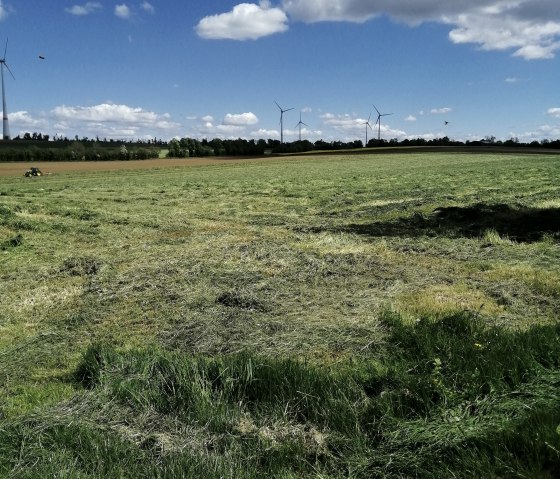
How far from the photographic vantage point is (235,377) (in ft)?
16.0

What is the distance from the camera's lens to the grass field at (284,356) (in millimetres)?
3656

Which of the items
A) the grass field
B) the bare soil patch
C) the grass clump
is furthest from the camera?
the bare soil patch

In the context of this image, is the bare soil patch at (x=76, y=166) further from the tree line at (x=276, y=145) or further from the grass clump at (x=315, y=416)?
the grass clump at (x=315, y=416)

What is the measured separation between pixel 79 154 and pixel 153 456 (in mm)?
80116

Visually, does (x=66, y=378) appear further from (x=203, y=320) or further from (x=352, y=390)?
(x=352, y=390)

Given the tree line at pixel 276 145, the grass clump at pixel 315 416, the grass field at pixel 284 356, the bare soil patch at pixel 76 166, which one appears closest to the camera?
the grass clump at pixel 315 416

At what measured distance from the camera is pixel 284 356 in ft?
18.6

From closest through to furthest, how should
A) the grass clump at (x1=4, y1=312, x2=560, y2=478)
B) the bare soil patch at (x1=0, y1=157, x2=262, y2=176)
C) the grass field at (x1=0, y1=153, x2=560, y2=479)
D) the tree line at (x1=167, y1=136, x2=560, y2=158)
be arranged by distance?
the grass clump at (x1=4, y1=312, x2=560, y2=478)
the grass field at (x1=0, y1=153, x2=560, y2=479)
the bare soil patch at (x1=0, y1=157, x2=262, y2=176)
the tree line at (x1=167, y1=136, x2=560, y2=158)

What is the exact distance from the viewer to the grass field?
3.66 meters

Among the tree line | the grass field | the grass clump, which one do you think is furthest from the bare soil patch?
the grass clump

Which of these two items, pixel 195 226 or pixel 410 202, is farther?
pixel 410 202

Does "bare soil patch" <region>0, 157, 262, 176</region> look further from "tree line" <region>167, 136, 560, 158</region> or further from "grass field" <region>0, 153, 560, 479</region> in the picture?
"grass field" <region>0, 153, 560, 479</region>

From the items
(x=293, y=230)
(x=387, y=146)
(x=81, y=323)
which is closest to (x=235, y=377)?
(x=81, y=323)

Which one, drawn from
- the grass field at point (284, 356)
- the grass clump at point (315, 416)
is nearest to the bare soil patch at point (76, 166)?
the grass field at point (284, 356)
